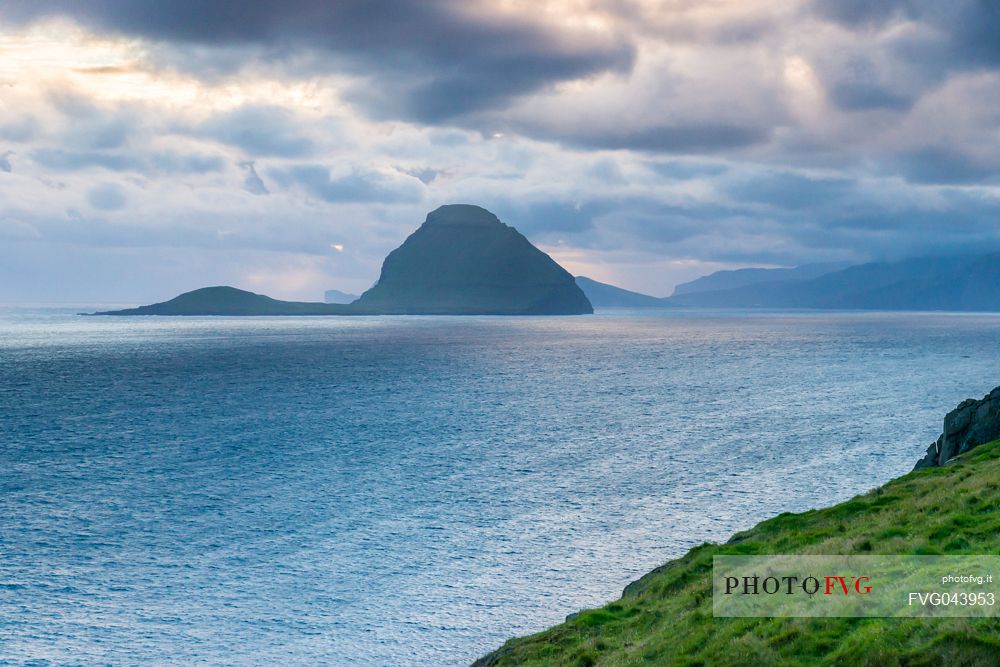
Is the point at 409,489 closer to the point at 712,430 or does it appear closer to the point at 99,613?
the point at 99,613

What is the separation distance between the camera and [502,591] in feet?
114

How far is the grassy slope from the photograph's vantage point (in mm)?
15945

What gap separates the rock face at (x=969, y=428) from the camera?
4553cm

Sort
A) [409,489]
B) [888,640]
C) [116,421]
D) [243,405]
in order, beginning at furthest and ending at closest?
[243,405] < [116,421] < [409,489] < [888,640]

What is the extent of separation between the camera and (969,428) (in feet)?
154

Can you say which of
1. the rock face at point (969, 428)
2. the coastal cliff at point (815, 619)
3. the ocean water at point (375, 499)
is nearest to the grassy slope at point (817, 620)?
the coastal cliff at point (815, 619)

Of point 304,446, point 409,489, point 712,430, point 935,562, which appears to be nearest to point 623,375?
point 712,430

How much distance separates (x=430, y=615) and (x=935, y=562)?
799 inches

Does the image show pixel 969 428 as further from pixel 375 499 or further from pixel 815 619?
pixel 375 499

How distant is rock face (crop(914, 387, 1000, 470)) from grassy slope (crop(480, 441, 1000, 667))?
9922 millimetres

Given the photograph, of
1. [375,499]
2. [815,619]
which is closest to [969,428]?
[815,619]

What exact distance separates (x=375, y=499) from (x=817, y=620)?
36.5m

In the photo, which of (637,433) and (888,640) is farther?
(637,433)

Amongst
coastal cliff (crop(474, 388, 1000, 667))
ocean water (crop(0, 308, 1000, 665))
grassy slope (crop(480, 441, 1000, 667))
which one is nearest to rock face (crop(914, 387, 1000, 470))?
ocean water (crop(0, 308, 1000, 665))
